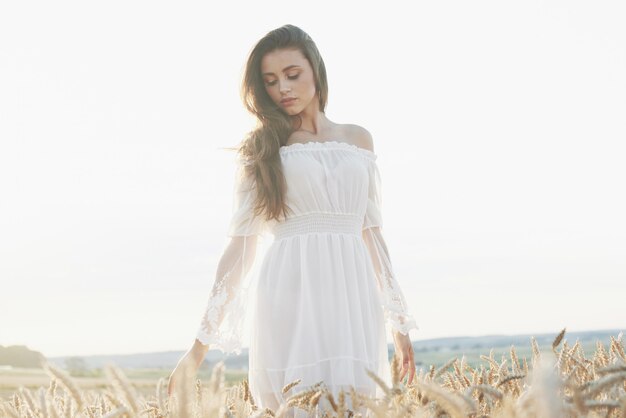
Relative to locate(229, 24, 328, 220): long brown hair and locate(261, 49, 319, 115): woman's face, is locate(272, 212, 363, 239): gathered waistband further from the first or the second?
locate(261, 49, 319, 115): woman's face

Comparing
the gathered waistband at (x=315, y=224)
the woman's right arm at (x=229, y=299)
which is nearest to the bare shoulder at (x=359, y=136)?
the gathered waistband at (x=315, y=224)

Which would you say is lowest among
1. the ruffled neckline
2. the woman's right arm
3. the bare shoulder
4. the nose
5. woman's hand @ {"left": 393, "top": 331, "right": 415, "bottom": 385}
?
woman's hand @ {"left": 393, "top": 331, "right": 415, "bottom": 385}

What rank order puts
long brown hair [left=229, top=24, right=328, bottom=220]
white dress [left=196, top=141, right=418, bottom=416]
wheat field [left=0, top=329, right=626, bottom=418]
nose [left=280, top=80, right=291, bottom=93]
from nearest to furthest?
1. wheat field [left=0, top=329, right=626, bottom=418]
2. white dress [left=196, top=141, right=418, bottom=416]
3. long brown hair [left=229, top=24, right=328, bottom=220]
4. nose [left=280, top=80, right=291, bottom=93]

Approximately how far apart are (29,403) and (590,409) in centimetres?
126

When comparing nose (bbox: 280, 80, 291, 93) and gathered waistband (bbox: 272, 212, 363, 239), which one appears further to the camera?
nose (bbox: 280, 80, 291, 93)

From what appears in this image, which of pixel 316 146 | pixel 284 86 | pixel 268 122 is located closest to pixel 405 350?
pixel 316 146

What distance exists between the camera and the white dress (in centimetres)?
354

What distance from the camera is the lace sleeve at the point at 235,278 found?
361 cm

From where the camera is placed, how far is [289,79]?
4.14 m

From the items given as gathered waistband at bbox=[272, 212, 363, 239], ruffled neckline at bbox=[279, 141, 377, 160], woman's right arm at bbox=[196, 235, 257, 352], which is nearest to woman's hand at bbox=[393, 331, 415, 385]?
gathered waistband at bbox=[272, 212, 363, 239]

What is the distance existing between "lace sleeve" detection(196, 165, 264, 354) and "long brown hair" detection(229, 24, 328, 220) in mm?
95

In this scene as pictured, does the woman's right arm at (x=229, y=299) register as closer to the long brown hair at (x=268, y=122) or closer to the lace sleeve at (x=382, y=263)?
the long brown hair at (x=268, y=122)

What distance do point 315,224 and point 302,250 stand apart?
16cm

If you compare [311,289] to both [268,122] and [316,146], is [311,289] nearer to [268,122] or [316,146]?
[316,146]
